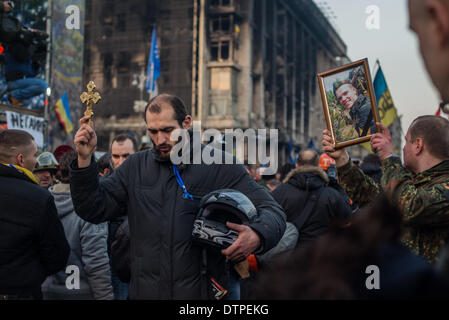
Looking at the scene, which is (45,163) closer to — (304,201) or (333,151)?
(304,201)

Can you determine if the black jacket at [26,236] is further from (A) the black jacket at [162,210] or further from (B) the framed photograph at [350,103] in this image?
(B) the framed photograph at [350,103]

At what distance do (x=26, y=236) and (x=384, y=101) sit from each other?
28.4ft

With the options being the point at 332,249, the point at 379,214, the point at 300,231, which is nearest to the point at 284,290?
the point at 332,249

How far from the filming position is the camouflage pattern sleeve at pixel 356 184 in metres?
4.04

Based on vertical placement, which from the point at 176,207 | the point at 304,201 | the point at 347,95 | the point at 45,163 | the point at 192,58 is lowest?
the point at 304,201

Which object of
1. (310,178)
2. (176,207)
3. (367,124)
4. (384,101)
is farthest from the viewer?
(384,101)

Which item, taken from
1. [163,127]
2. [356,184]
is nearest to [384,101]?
[356,184]

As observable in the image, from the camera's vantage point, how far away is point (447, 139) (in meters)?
3.59

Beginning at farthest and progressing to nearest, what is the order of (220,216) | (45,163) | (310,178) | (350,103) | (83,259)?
(45,163) → (310,178) → (83,259) → (350,103) → (220,216)

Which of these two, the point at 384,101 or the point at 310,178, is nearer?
the point at 310,178

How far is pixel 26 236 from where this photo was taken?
3.71 metres

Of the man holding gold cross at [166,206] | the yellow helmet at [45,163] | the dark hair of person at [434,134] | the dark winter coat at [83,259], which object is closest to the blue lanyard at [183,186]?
the man holding gold cross at [166,206]

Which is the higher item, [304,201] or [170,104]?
[170,104]
